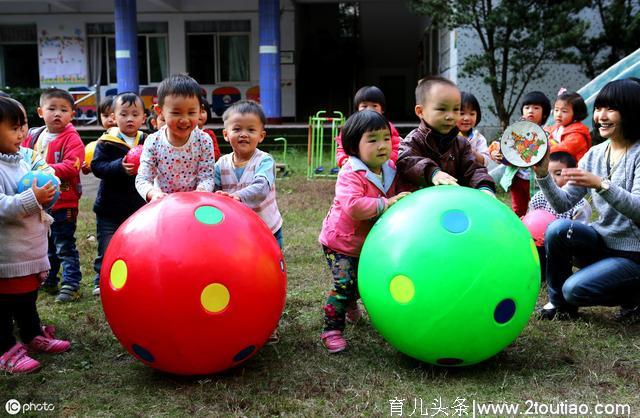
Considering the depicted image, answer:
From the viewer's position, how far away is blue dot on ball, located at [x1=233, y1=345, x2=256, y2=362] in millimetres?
3545

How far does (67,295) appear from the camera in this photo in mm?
5324

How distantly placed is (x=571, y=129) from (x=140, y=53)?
1928cm

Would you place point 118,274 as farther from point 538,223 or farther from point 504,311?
point 538,223

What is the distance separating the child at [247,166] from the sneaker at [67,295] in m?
1.79

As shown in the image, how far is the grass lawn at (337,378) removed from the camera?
3338 mm

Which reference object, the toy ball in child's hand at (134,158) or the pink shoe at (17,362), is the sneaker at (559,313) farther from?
the pink shoe at (17,362)

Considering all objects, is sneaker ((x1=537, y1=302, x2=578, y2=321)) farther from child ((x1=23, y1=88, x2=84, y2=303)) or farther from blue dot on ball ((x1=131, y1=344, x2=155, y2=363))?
child ((x1=23, y1=88, x2=84, y2=303))

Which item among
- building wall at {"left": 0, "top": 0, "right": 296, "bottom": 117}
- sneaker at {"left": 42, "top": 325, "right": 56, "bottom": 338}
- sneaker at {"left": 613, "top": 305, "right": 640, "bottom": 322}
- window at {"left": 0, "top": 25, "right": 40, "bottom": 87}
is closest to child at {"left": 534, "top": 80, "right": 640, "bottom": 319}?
sneaker at {"left": 613, "top": 305, "right": 640, "bottom": 322}

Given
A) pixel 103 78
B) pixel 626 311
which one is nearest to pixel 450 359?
pixel 626 311

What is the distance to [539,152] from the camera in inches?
163

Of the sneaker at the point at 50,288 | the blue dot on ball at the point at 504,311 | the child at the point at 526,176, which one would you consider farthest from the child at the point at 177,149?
the child at the point at 526,176

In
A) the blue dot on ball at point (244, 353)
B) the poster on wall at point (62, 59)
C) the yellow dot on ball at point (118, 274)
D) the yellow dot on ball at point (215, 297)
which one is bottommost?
the blue dot on ball at point (244, 353)

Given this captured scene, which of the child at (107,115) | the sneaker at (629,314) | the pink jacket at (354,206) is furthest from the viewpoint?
the child at (107,115)

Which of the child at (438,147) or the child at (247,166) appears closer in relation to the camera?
the child at (438,147)
